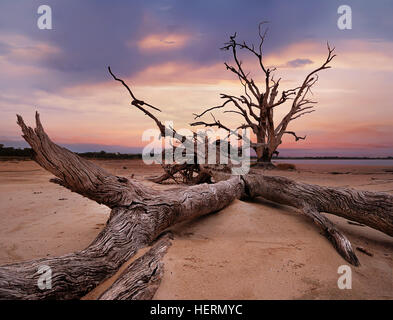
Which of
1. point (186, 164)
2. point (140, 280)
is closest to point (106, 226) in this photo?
point (140, 280)

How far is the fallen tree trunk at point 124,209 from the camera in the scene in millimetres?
1878

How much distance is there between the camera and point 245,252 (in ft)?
9.04

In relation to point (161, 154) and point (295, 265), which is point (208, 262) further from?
point (161, 154)

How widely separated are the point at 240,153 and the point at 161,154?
2.88 metres

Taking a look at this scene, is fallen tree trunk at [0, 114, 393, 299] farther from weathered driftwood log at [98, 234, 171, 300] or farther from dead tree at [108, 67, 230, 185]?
dead tree at [108, 67, 230, 185]

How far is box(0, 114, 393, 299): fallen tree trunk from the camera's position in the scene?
188 centimetres

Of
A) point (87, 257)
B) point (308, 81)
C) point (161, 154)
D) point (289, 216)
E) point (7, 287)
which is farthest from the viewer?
point (308, 81)

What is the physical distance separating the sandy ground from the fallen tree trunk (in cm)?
23

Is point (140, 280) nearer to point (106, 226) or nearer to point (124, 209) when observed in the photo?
point (106, 226)

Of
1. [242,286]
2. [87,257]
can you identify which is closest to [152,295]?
[87,257]

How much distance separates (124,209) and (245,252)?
4.66 ft

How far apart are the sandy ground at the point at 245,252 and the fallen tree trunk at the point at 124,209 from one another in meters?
0.23

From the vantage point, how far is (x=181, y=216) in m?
3.20
